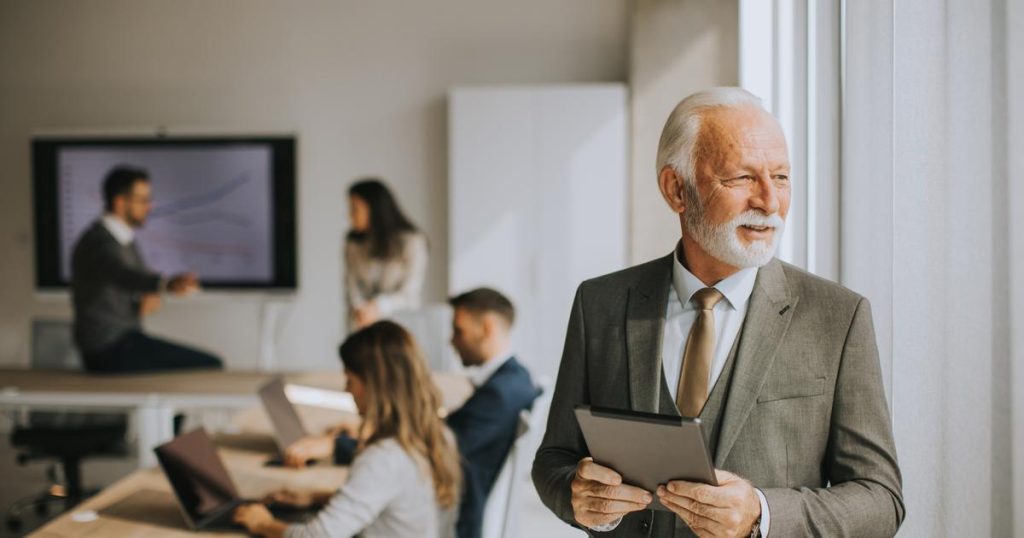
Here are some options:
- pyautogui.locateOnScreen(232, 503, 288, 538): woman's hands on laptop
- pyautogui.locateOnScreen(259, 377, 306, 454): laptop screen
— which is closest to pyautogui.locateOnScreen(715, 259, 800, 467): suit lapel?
pyautogui.locateOnScreen(232, 503, 288, 538): woman's hands on laptop

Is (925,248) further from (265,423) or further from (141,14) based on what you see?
(141,14)

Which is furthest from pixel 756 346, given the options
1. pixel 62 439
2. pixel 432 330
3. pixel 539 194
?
pixel 539 194

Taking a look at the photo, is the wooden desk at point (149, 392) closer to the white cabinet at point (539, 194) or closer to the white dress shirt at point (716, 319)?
the white cabinet at point (539, 194)

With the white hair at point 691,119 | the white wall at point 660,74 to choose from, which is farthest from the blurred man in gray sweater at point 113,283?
the white hair at point 691,119

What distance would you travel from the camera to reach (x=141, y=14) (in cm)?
715

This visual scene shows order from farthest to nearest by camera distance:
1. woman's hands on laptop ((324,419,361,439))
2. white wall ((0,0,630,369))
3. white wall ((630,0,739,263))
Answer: white wall ((0,0,630,369))
white wall ((630,0,739,263))
woman's hands on laptop ((324,419,361,439))

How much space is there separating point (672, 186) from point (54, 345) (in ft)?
15.5

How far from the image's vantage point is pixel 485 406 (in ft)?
9.86

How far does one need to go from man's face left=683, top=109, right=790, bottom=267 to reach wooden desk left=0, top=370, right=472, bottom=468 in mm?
2650

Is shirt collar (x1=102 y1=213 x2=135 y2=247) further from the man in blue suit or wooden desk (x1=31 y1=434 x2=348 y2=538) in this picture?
the man in blue suit

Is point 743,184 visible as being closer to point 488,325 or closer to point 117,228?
point 488,325

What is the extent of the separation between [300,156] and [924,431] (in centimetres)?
590

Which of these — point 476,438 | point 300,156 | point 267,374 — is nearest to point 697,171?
point 476,438

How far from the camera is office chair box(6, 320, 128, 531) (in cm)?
463
